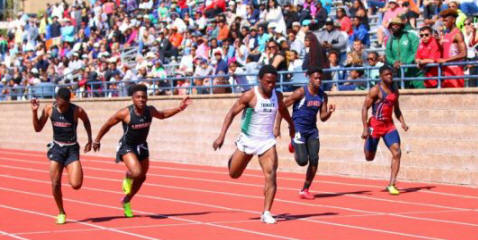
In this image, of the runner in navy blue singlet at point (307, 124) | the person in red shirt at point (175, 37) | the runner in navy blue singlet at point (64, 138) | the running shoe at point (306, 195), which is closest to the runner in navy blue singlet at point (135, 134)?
the runner in navy blue singlet at point (64, 138)

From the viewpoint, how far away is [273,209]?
51.2 ft

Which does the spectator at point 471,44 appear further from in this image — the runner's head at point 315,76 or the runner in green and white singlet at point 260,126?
the runner in green and white singlet at point 260,126

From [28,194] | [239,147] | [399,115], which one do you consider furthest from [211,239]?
[28,194]

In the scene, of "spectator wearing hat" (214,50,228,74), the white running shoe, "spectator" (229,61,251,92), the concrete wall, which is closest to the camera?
the white running shoe

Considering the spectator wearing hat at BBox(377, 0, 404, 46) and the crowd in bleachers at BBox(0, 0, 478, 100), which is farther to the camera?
the spectator wearing hat at BBox(377, 0, 404, 46)

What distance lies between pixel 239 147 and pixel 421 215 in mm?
2755

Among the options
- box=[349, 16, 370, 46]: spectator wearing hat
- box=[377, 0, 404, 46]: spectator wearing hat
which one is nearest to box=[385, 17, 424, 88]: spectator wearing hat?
box=[377, 0, 404, 46]: spectator wearing hat

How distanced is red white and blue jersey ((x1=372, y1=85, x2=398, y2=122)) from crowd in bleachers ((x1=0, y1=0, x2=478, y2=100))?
1.79 meters

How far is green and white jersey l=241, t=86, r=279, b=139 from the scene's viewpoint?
537 inches

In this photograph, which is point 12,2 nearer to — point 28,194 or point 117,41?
point 117,41

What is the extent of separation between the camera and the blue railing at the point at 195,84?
20672 mm

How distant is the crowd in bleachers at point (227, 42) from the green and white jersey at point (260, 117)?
19.2ft

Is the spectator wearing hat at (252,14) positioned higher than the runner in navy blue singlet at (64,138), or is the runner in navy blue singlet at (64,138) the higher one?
the spectator wearing hat at (252,14)

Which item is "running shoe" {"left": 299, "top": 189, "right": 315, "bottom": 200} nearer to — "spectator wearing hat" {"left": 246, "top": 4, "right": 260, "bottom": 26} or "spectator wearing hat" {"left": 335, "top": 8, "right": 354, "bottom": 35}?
"spectator wearing hat" {"left": 335, "top": 8, "right": 354, "bottom": 35}
